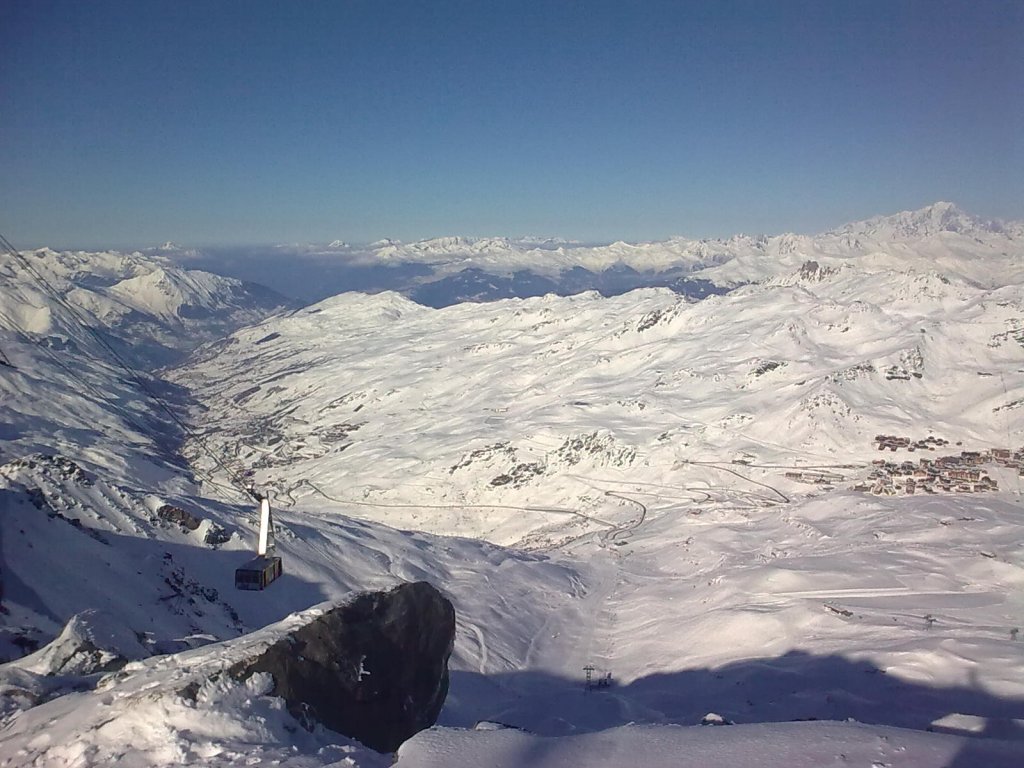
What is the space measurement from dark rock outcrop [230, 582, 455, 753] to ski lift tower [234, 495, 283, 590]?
10017mm

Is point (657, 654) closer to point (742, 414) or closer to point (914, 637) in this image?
point (914, 637)

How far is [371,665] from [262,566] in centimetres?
1306

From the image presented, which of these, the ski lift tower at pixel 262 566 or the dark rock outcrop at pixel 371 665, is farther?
the ski lift tower at pixel 262 566

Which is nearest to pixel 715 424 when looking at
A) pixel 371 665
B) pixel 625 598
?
pixel 625 598

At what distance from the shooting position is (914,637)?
120 ft

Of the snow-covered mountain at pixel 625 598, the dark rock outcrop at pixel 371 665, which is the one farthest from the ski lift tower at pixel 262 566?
the dark rock outcrop at pixel 371 665

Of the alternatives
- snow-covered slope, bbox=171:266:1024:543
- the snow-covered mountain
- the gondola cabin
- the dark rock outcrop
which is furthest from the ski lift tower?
snow-covered slope, bbox=171:266:1024:543

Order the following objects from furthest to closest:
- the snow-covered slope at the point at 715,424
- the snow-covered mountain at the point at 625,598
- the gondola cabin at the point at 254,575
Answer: the snow-covered slope at the point at 715,424 < the gondola cabin at the point at 254,575 < the snow-covered mountain at the point at 625,598

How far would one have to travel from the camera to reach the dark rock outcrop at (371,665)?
16.3m

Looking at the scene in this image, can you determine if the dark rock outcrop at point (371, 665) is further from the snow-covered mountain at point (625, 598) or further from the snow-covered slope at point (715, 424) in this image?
the snow-covered slope at point (715, 424)

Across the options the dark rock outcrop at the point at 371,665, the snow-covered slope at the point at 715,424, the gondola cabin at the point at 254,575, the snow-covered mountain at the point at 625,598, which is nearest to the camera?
the snow-covered mountain at the point at 625,598

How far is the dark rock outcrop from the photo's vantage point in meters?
16.3

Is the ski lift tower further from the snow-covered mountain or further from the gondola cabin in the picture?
the snow-covered mountain

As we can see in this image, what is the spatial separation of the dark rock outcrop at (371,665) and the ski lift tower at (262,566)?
10.0 meters
